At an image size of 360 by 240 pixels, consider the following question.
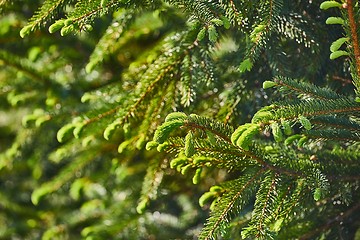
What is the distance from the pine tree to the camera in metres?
1.41

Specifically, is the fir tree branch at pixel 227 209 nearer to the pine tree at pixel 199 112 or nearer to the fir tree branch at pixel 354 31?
the pine tree at pixel 199 112

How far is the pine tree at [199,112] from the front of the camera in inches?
55.3

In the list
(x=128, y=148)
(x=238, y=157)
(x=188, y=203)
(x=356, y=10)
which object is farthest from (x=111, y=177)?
(x=356, y=10)

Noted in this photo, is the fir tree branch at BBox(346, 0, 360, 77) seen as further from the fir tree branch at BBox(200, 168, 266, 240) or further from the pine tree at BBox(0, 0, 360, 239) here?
the fir tree branch at BBox(200, 168, 266, 240)

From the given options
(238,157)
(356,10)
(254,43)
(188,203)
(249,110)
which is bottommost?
(188,203)

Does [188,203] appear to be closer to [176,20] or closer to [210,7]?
[176,20]

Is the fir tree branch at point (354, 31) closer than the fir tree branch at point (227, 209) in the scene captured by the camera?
Yes

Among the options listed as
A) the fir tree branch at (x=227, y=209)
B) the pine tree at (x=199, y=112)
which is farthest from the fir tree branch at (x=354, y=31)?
the fir tree branch at (x=227, y=209)

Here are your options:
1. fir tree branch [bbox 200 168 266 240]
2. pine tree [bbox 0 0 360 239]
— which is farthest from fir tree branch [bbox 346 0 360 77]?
fir tree branch [bbox 200 168 266 240]

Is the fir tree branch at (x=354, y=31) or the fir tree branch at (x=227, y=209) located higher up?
the fir tree branch at (x=354, y=31)

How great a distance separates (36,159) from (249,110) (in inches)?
53.7

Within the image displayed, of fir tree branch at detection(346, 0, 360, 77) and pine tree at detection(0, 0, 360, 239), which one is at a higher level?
fir tree branch at detection(346, 0, 360, 77)

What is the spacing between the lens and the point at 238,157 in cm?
146

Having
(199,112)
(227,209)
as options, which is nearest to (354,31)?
(227,209)
